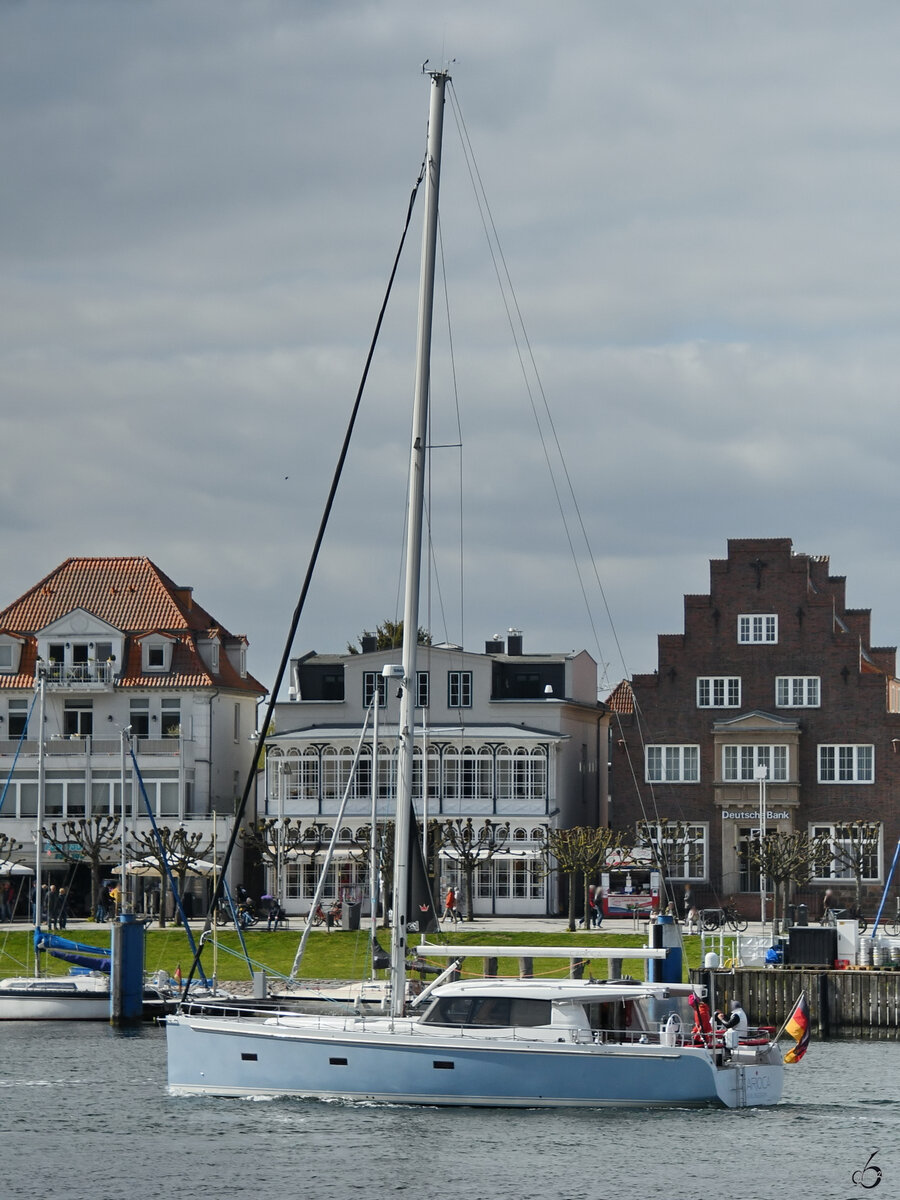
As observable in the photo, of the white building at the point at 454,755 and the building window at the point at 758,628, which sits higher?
the building window at the point at 758,628

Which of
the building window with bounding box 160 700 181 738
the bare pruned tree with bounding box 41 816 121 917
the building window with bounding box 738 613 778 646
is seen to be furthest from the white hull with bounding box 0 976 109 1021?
the building window with bounding box 738 613 778 646

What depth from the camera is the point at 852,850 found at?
87.4 meters

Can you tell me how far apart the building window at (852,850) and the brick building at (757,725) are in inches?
5.2

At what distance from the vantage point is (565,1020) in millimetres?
42406

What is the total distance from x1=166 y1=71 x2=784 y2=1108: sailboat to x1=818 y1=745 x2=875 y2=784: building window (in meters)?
A: 47.5

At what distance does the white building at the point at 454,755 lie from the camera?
9088 cm

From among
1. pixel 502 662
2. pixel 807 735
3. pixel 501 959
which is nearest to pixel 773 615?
pixel 807 735

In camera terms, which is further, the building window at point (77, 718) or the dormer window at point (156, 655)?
the dormer window at point (156, 655)

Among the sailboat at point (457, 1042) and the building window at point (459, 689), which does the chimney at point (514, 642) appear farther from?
A: the sailboat at point (457, 1042)

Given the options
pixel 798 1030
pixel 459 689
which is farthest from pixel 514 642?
pixel 798 1030

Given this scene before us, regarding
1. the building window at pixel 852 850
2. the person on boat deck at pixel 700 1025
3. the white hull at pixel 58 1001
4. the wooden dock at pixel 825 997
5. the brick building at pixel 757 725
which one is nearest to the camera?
the person on boat deck at pixel 700 1025

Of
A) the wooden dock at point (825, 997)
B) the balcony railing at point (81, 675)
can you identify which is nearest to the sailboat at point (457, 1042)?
the wooden dock at point (825, 997)

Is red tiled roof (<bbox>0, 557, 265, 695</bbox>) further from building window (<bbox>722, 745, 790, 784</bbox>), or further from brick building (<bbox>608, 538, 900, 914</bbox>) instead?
building window (<bbox>722, 745, 790, 784</bbox>)

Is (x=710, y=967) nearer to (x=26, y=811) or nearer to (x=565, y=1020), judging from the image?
(x=565, y=1020)
